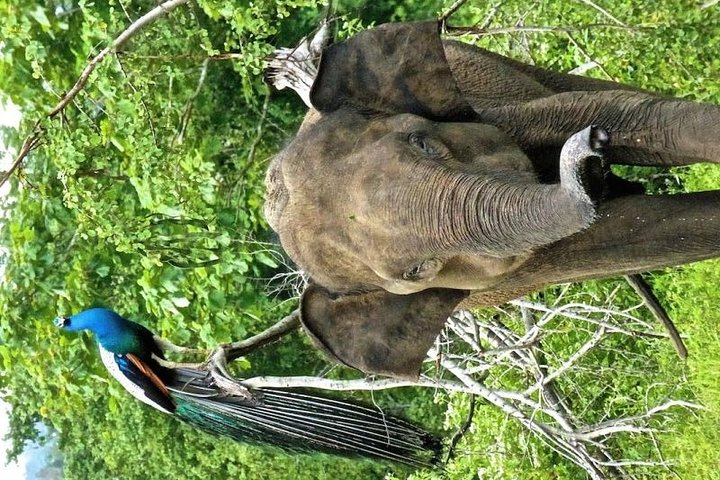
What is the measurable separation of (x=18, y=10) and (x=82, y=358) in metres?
1.55

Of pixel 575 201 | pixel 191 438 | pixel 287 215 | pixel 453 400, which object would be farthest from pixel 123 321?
pixel 191 438

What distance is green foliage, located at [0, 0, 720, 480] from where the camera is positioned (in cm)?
371

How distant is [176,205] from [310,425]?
1.55 m

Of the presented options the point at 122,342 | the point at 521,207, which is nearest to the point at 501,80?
the point at 521,207

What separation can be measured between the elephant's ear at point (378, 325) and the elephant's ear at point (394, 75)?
419 mm

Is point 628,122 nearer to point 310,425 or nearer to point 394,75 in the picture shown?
point 394,75

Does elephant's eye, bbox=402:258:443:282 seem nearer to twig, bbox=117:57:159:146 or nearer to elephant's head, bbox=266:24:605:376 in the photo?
elephant's head, bbox=266:24:605:376

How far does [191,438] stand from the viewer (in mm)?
9023

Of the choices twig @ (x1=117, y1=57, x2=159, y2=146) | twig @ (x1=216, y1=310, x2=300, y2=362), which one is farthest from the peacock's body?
twig @ (x1=117, y1=57, x2=159, y2=146)

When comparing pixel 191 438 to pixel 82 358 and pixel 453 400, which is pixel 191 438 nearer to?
pixel 453 400

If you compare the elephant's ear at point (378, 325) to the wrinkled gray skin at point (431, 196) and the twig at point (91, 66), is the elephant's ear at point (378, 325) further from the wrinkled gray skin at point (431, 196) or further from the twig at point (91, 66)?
the twig at point (91, 66)

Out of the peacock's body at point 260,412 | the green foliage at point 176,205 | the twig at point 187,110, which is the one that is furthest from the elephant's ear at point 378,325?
the twig at point 187,110

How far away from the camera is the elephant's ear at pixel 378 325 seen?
1.93 metres

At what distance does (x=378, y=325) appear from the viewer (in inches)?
76.2
